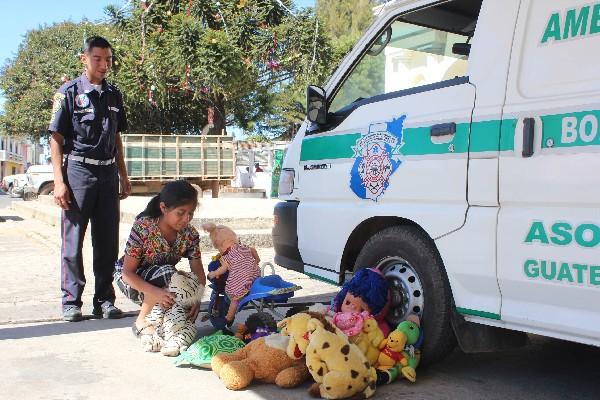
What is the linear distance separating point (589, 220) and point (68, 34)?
138 ft

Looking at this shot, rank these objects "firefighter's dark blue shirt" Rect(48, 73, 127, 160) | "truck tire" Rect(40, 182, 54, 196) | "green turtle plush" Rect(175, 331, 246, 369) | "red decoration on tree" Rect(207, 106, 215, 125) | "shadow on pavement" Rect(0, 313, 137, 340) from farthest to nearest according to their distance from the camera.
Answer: "red decoration on tree" Rect(207, 106, 215, 125), "truck tire" Rect(40, 182, 54, 196), "firefighter's dark blue shirt" Rect(48, 73, 127, 160), "shadow on pavement" Rect(0, 313, 137, 340), "green turtle plush" Rect(175, 331, 246, 369)

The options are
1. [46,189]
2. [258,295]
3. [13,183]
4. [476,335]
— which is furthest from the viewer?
[13,183]

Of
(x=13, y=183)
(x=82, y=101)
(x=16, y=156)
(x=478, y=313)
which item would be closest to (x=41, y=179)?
(x=13, y=183)

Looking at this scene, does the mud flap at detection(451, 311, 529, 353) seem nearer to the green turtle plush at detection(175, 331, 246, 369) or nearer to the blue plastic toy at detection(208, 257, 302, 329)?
the blue plastic toy at detection(208, 257, 302, 329)

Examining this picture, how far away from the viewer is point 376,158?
3.49 meters

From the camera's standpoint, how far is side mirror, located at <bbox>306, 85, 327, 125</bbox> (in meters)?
3.97

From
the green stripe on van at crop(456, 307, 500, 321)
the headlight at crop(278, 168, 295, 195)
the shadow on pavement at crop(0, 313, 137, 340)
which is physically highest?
the headlight at crop(278, 168, 295, 195)

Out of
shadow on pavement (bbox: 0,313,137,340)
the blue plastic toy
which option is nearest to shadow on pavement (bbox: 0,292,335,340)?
shadow on pavement (bbox: 0,313,137,340)

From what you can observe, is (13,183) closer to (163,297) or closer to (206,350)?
(163,297)

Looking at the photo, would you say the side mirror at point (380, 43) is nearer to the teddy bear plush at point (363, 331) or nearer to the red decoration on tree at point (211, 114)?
the teddy bear plush at point (363, 331)

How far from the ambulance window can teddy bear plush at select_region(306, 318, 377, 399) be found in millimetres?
1448

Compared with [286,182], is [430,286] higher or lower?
lower

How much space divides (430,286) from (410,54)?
152cm

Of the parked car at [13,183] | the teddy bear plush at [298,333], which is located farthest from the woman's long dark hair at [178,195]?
the parked car at [13,183]
